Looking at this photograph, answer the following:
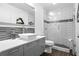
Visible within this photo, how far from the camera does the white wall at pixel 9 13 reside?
145 centimetres

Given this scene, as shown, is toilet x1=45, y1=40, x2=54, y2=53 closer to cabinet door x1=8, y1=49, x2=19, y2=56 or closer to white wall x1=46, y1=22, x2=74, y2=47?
white wall x1=46, y1=22, x2=74, y2=47

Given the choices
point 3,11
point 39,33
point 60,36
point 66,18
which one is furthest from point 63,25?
point 3,11

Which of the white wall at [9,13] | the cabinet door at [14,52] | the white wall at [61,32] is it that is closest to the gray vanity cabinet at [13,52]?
the cabinet door at [14,52]

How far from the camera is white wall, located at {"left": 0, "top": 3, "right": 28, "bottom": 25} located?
1447mm

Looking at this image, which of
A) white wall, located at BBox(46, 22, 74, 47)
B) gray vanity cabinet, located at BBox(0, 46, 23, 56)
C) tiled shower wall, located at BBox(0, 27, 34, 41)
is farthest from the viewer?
white wall, located at BBox(46, 22, 74, 47)

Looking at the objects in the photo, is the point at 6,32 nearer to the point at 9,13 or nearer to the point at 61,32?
the point at 9,13

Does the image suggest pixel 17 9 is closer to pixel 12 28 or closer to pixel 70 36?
pixel 12 28

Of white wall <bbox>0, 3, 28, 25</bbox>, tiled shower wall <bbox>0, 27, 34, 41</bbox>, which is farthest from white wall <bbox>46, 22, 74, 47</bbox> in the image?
tiled shower wall <bbox>0, 27, 34, 41</bbox>

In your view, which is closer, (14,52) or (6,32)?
(14,52)

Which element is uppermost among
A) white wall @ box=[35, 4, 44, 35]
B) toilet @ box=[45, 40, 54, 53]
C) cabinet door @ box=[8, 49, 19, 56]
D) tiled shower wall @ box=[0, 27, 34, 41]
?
white wall @ box=[35, 4, 44, 35]

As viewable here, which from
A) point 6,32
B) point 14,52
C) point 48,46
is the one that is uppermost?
point 6,32

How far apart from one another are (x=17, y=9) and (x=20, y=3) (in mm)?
236

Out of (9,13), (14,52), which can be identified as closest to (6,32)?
(9,13)

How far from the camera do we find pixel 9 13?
1.59 meters
